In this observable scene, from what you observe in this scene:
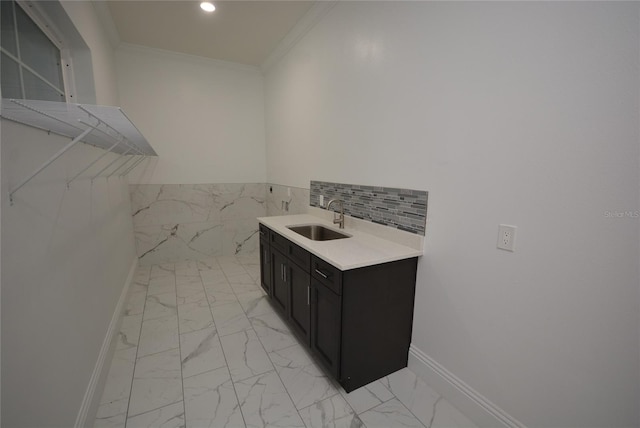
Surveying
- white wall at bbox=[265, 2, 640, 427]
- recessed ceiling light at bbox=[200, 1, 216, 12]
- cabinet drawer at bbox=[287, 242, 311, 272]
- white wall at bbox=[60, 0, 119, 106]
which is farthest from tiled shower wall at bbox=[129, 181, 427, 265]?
recessed ceiling light at bbox=[200, 1, 216, 12]

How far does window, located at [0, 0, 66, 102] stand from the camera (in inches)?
48.5

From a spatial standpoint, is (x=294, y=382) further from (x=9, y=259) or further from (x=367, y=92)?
(x=367, y=92)

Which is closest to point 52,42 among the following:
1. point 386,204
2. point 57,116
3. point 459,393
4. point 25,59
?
point 25,59

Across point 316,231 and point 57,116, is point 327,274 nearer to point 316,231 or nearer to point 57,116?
point 316,231

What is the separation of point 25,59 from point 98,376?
5.91ft

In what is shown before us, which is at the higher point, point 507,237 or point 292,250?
point 507,237

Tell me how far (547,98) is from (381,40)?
120cm

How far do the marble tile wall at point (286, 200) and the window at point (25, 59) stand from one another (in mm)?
2167

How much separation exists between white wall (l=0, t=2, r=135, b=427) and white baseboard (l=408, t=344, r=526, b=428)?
1.86 metres

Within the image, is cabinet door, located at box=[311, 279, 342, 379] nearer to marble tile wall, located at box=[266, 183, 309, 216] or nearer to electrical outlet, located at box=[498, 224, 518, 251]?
electrical outlet, located at box=[498, 224, 518, 251]

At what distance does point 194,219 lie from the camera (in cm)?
396

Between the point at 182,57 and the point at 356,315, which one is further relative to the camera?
the point at 182,57

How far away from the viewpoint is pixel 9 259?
0.88 metres

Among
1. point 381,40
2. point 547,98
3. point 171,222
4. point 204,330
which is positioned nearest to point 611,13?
point 547,98
